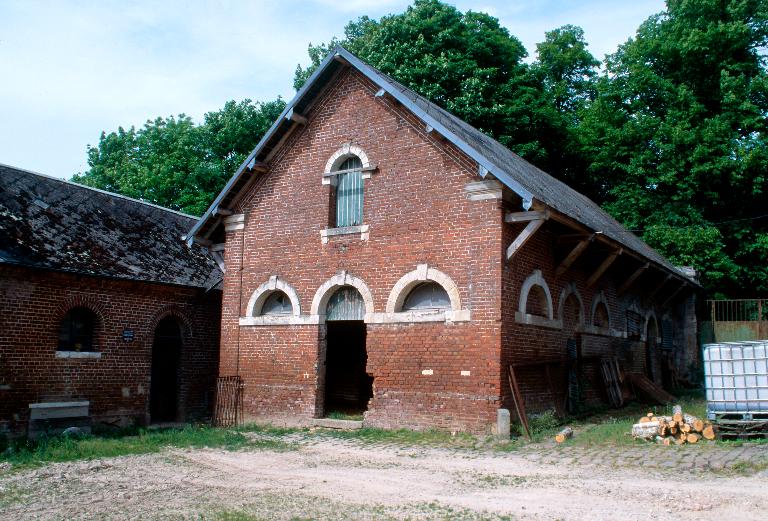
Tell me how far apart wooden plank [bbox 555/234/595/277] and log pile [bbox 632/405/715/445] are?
155 inches

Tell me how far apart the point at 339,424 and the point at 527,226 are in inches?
228

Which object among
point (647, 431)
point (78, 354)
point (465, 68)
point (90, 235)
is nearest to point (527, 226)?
point (647, 431)

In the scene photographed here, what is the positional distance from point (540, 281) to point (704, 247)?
1378cm

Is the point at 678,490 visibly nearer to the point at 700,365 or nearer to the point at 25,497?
the point at 25,497

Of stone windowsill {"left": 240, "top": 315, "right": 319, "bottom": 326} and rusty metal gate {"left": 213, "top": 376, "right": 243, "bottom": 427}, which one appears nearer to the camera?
stone windowsill {"left": 240, "top": 315, "right": 319, "bottom": 326}

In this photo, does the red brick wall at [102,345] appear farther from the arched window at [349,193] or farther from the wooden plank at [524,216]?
the wooden plank at [524,216]

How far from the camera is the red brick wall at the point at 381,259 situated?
13922 millimetres

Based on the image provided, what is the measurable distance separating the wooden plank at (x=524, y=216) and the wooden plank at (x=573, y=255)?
1791 millimetres

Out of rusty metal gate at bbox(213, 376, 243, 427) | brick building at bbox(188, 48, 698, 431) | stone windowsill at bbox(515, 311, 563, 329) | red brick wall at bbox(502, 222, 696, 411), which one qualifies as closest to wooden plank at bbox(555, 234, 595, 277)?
brick building at bbox(188, 48, 698, 431)

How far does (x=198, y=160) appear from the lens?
33281 mm

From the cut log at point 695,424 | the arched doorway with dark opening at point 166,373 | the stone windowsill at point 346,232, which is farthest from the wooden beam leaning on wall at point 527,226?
the arched doorway with dark opening at point 166,373

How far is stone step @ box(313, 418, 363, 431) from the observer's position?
15133mm

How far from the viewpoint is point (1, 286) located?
15.2 metres

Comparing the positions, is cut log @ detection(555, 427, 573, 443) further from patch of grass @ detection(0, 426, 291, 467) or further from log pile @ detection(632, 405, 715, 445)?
patch of grass @ detection(0, 426, 291, 467)
